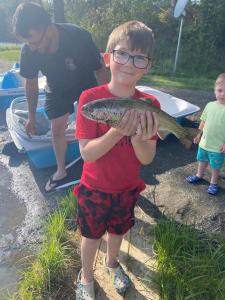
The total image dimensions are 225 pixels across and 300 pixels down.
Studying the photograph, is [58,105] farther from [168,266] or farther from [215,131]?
[168,266]

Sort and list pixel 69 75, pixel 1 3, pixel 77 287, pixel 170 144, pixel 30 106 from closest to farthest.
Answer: pixel 77 287 → pixel 69 75 → pixel 30 106 → pixel 170 144 → pixel 1 3

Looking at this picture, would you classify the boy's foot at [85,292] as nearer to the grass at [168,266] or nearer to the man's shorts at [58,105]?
the grass at [168,266]

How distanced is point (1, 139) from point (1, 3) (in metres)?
26.6

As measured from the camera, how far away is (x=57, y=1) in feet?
29.3

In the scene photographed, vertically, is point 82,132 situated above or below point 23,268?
above

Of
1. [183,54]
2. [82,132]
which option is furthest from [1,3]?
[82,132]

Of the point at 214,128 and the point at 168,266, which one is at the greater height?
the point at 214,128

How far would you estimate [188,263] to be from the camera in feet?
9.11

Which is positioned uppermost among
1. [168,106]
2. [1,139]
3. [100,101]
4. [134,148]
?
[100,101]

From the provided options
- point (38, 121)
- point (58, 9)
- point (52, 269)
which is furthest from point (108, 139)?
point (58, 9)

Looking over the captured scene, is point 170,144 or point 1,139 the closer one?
A: point 170,144

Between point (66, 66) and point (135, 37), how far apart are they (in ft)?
6.48

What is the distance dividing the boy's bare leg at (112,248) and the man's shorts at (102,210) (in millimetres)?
168

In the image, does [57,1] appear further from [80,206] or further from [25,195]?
[80,206]
